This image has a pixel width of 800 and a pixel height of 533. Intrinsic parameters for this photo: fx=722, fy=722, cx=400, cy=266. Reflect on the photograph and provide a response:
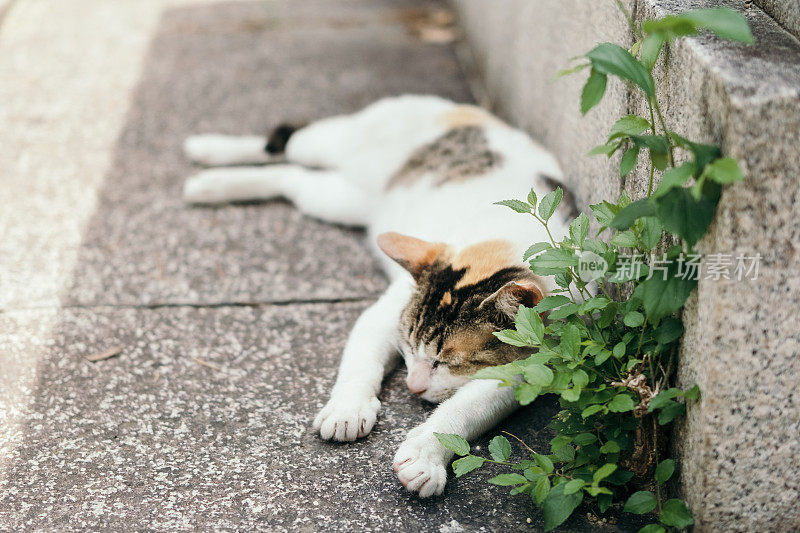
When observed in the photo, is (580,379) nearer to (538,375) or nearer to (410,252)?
(538,375)

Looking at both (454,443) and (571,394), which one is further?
(454,443)

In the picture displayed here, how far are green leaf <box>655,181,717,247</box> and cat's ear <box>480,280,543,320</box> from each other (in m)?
0.55

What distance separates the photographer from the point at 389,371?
2600 mm

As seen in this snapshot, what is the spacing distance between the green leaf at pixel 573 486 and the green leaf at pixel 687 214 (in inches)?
26.6

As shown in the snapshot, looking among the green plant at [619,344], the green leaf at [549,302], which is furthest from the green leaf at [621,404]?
the green leaf at [549,302]

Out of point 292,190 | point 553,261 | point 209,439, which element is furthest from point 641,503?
point 292,190

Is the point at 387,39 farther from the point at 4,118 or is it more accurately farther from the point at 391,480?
the point at 391,480

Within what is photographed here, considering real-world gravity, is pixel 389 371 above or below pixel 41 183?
above

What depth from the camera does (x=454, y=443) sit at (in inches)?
78.0

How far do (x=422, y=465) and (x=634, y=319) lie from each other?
711mm

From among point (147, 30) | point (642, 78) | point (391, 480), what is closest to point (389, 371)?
point (391, 480)

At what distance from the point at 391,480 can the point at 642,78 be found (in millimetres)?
1302

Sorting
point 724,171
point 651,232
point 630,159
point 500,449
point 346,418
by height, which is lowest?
point 346,418

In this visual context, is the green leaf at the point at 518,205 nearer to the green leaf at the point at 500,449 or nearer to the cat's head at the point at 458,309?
the cat's head at the point at 458,309
